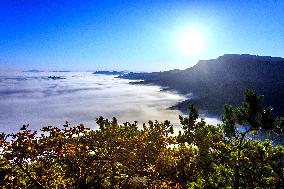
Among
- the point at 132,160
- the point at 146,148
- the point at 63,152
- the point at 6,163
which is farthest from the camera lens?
the point at 132,160

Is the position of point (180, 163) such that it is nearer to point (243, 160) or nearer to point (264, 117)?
point (243, 160)

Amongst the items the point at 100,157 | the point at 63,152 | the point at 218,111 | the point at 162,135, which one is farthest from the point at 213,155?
the point at 218,111

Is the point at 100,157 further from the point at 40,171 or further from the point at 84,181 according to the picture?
the point at 40,171

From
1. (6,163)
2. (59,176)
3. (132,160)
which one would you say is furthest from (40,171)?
(132,160)

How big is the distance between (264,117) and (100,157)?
3347cm

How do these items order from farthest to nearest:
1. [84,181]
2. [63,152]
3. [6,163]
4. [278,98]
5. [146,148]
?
[278,98], [146,148], [84,181], [63,152], [6,163]

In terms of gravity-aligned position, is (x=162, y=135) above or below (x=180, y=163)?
above

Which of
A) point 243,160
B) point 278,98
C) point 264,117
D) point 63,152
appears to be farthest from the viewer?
point 278,98

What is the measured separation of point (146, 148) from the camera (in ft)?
61.7

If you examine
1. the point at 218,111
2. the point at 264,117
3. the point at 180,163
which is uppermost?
the point at 264,117

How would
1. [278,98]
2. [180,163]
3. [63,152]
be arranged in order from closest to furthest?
[63,152] < [180,163] < [278,98]

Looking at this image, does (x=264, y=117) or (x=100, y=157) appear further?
(x=264, y=117)

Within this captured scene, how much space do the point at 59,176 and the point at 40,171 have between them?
3.85 ft

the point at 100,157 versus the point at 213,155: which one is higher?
the point at 100,157
